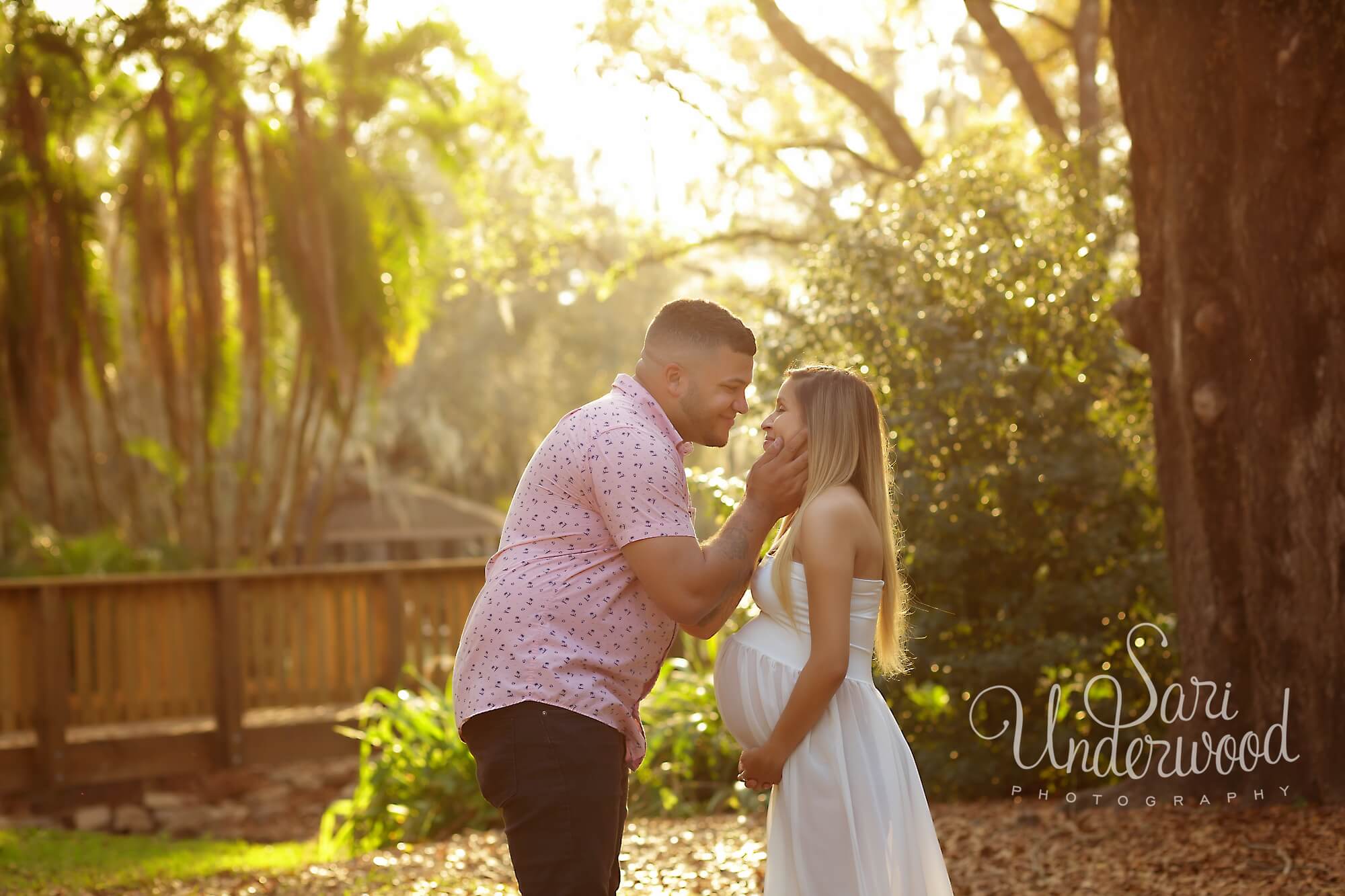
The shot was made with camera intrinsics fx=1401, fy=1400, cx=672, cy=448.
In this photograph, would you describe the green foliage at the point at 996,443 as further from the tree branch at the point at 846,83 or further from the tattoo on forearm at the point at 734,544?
the tattoo on forearm at the point at 734,544

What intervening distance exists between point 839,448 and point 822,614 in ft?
1.30

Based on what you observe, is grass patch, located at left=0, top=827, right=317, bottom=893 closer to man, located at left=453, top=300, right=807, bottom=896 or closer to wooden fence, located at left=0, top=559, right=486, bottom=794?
wooden fence, located at left=0, top=559, right=486, bottom=794

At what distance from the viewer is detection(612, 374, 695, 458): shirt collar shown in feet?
10.1

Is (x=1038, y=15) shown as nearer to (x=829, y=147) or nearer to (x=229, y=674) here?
(x=829, y=147)

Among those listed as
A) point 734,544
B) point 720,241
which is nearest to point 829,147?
point 720,241

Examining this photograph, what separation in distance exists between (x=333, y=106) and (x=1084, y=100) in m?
9.53

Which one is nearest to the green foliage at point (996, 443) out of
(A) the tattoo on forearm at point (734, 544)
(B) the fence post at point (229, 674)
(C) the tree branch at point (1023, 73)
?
(C) the tree branch at point (1023, 73)

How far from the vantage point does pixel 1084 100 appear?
11469 millimetres

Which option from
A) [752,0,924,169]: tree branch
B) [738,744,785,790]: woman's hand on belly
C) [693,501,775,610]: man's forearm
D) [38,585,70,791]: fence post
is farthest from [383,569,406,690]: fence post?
[693,501,775,610]: man's forearm

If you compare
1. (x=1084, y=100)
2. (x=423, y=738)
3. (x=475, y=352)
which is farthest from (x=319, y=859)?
(x=475, y=352)

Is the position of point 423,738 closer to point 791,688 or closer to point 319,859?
point 319,859

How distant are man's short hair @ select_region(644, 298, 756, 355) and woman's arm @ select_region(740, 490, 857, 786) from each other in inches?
16.1

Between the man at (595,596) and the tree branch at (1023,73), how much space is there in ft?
28.7

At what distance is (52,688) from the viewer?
32.9 feet
